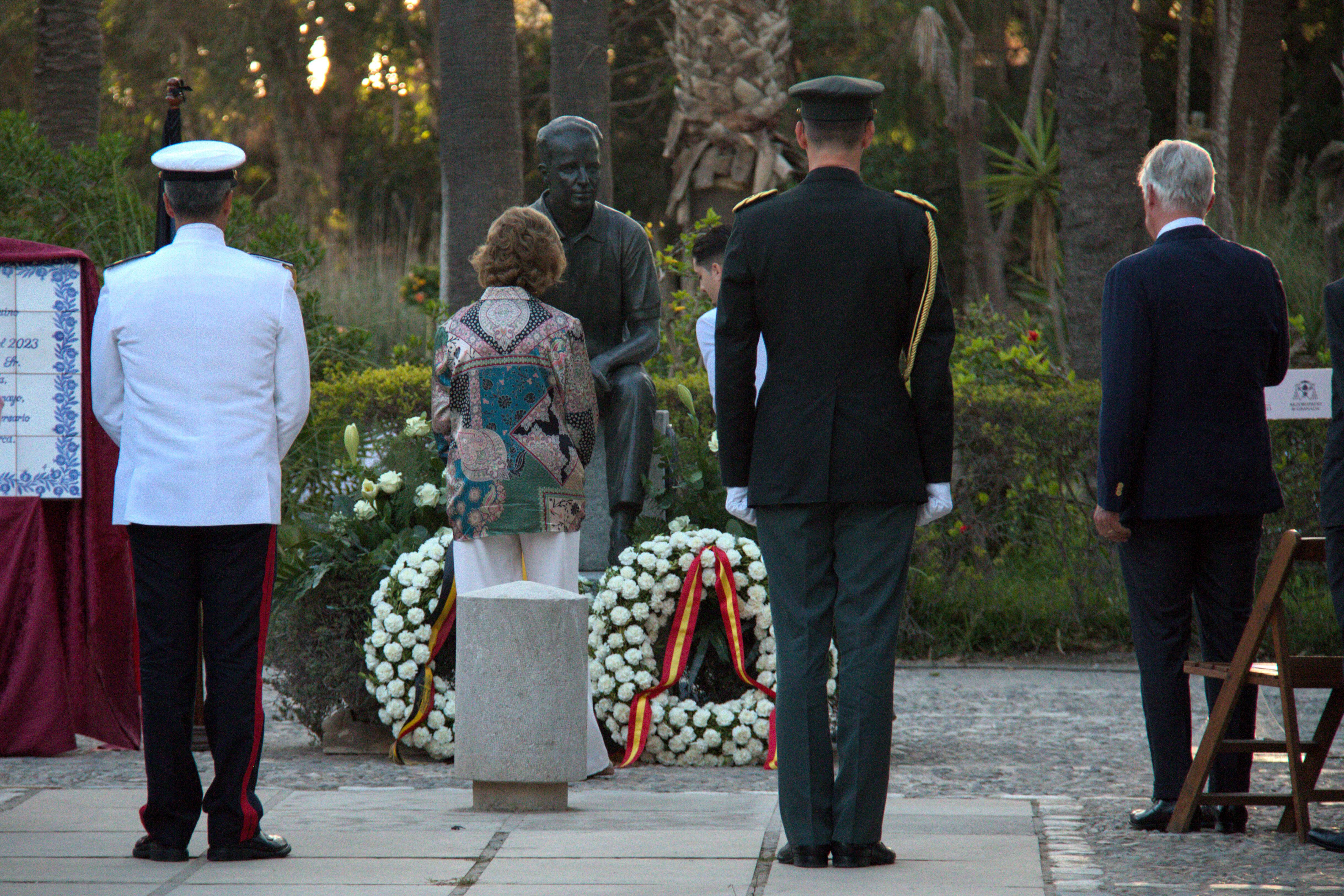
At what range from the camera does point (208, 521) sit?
425 centimetres

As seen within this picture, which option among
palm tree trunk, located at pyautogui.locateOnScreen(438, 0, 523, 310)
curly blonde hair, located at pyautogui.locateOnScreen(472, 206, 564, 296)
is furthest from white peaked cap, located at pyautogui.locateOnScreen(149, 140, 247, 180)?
palm tree trunk, located at pyautogui.locateOnScreen(438, 0, 523, 310)

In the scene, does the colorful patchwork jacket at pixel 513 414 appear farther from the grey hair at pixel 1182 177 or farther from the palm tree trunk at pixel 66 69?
the palm tree trunk at pixel 66 69

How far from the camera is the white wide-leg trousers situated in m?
5.49

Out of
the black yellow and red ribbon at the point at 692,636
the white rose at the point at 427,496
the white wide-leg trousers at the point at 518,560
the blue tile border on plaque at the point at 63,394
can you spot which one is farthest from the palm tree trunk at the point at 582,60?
the white wide-leg trousers at the point at 518,560

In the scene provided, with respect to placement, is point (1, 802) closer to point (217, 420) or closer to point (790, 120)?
point (217, 420)

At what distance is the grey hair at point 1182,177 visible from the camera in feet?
15.7

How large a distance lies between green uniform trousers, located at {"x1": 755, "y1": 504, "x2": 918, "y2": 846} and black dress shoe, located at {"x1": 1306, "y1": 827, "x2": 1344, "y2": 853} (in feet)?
4.32

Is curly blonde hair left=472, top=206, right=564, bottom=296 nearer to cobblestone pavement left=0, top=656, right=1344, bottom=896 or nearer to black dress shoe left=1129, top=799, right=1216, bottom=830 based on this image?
cobblestone pavement left=0, top=656, right=1344, bottom=896

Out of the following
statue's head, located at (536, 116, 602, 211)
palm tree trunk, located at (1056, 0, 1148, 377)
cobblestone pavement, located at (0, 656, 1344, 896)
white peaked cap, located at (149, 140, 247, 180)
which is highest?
palm tree trunk, located at (1056, 0, 1148, 377)

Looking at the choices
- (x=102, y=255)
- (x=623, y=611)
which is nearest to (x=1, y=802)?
(x=623, y=611)

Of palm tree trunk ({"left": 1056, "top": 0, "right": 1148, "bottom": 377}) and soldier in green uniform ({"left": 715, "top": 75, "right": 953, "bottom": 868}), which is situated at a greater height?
palm tree trunk ({"left": 1056, "top": 0, "right": 1148, "bottom": 377})

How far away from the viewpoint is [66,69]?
38.1 feet

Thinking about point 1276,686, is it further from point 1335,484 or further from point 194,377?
point 194,377

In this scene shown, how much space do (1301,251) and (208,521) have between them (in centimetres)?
1107
